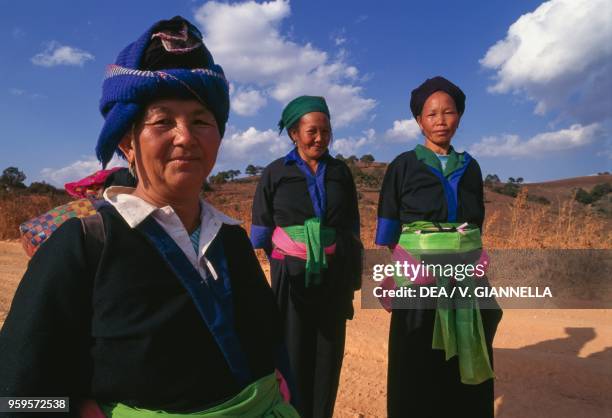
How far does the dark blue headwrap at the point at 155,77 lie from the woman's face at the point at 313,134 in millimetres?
1944

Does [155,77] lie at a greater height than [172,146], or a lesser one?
greater

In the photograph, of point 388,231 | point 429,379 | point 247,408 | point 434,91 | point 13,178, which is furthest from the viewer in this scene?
point 13,178

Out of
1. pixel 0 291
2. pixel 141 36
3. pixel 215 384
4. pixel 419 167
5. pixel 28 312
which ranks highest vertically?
pixel 141 36

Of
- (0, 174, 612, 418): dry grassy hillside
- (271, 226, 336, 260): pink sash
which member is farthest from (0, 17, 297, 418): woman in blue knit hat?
(0, 174, 612, 418): dry grassy hillside

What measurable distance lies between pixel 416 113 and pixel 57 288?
8.68 ft

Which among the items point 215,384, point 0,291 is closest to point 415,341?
point 215,384

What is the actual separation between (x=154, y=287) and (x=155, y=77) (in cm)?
60

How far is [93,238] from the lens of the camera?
3.67ft

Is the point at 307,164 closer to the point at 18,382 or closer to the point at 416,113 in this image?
the point at 416,113

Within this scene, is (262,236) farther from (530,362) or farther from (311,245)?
(530,362)

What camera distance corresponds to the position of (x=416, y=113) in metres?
3.10

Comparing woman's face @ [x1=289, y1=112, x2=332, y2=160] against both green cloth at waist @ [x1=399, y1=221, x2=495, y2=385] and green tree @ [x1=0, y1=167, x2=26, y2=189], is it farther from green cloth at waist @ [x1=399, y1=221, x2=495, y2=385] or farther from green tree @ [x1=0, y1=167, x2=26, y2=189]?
green tree @ [x1=0, y1=167, x2=26, y2=189]

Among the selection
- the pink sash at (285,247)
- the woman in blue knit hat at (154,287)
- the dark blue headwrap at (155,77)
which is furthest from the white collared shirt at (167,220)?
the pink sash at (285,247)

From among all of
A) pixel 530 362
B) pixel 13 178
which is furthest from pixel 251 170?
pixel 530 362
